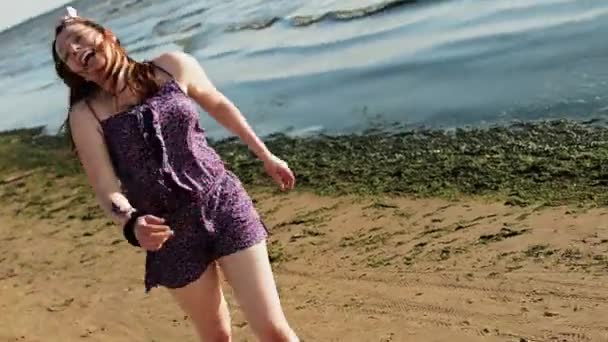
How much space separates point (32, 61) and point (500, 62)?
20.9 m

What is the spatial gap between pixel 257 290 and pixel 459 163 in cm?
487

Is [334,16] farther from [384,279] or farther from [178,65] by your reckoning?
[178,65]

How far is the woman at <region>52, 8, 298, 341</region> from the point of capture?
3701 millimetres

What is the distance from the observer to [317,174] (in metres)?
9.42

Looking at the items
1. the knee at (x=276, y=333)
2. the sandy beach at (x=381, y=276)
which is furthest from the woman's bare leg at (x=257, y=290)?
the sandy beach at (x=381, y=276)

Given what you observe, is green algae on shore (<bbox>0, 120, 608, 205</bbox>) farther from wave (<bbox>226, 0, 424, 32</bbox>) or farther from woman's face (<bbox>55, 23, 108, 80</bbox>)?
wave (<bbox>226, 0, 424, 32</bbox>)

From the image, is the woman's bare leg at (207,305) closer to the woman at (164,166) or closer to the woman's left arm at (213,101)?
the woman at (164,166)

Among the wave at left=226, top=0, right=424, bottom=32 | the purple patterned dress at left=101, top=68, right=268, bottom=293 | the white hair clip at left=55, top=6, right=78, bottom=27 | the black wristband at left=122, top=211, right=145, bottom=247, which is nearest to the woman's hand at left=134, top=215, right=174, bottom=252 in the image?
the black wristband at left=122, top=211, right=145, bottom=247

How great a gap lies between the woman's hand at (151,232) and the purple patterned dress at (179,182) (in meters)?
0.23

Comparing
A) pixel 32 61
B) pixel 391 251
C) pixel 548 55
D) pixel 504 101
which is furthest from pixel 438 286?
pixel 32 61

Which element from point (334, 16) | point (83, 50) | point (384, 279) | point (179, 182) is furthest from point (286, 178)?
point (334, 16)

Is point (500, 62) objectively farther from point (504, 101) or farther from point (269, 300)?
point (269, 300)

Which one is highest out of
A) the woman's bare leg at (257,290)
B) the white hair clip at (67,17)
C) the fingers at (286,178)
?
the white hair clip at (67,17)

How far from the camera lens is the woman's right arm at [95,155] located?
370 centimetres
